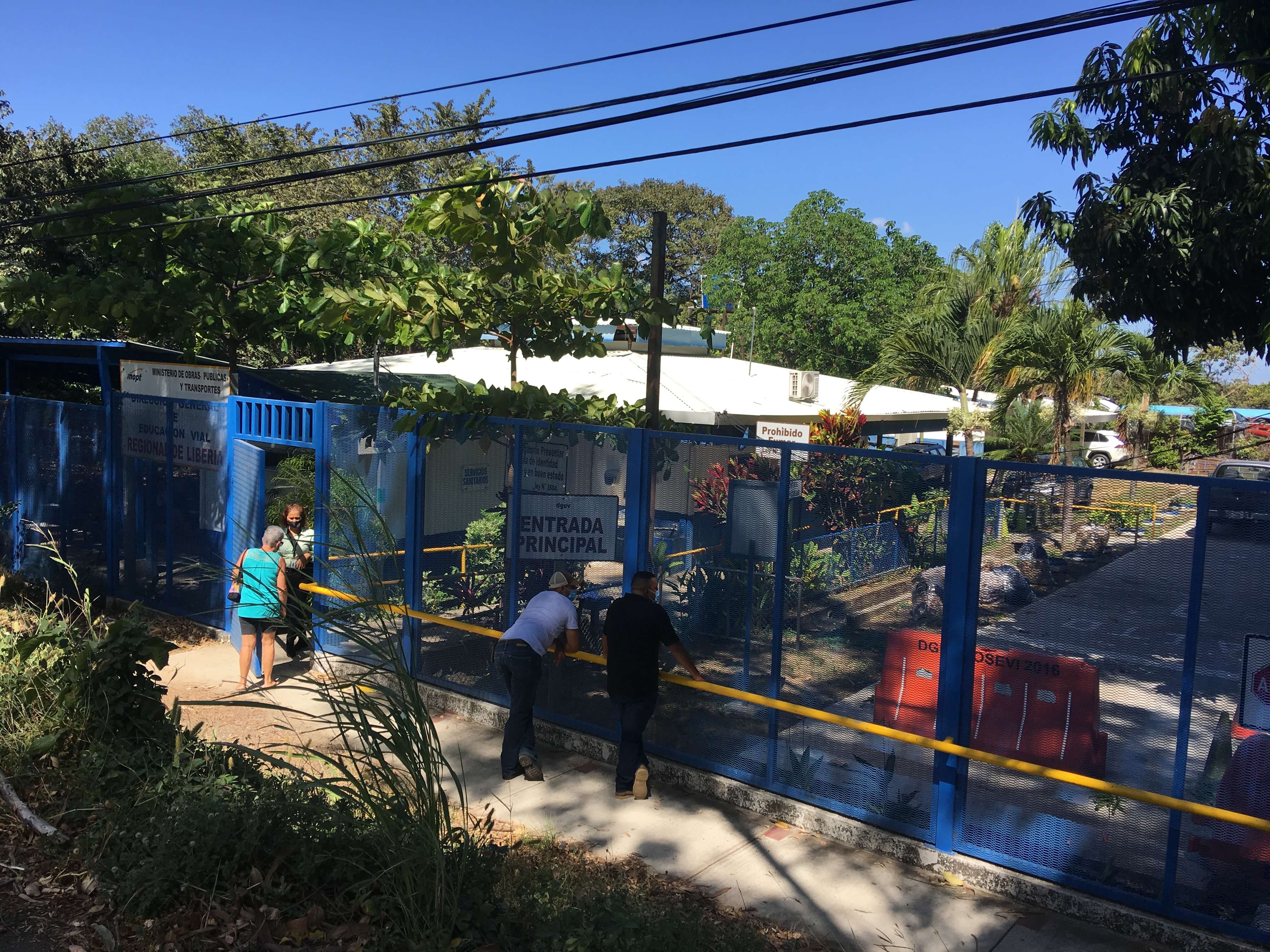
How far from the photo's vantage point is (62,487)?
12.1 meters

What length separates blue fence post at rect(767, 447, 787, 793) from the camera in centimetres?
625

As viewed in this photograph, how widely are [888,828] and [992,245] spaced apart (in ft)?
53.2

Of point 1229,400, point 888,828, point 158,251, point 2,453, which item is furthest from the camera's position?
point 1229,400

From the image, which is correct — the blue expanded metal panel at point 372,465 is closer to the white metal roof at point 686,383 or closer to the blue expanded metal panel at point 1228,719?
the white metal roof at point 686,383

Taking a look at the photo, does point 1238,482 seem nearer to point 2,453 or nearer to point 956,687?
point 956,687

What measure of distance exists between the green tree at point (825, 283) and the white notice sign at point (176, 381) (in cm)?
2471

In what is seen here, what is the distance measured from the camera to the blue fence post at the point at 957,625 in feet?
17.9

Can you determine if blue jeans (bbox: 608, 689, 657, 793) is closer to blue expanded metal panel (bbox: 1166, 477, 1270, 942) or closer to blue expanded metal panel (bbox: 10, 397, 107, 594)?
blue expanded metal panel (bbox: 1166, 477, 1270, 942)

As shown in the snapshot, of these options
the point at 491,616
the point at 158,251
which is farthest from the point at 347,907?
the point at 158,251

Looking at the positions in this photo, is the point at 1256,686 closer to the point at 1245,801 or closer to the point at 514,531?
the point at 1245,801

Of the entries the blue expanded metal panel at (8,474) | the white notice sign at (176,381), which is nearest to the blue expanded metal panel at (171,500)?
the white notice sign at (176,381)

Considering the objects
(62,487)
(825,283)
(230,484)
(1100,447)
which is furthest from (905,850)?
(1100,447)

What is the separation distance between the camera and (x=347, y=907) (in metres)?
3.88

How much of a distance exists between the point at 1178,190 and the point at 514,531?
20.8 feet
